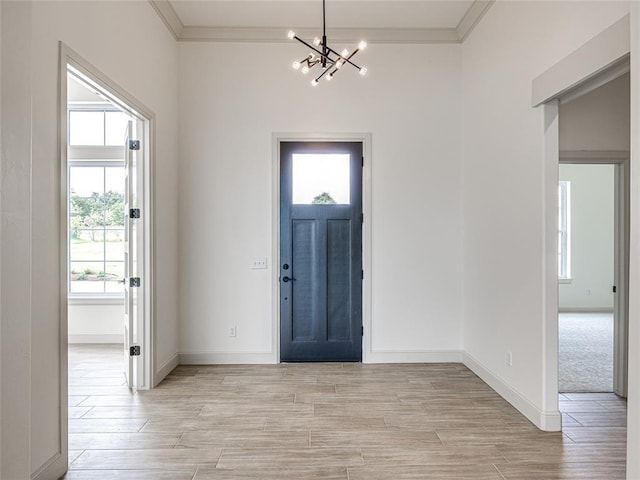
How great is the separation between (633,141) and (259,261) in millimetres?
3565

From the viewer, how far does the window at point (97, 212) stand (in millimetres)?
5609

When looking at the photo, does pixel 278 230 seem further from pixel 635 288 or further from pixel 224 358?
pixel 635 288

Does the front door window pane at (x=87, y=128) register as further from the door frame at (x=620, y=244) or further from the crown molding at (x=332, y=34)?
the door frame at (x=620, y=244)

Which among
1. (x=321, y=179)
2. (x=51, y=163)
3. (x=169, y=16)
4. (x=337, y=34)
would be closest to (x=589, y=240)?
(x=321, y=179)

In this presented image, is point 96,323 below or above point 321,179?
below

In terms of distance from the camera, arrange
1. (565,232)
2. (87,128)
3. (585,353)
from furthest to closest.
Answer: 1. (565,232)
2. (87,128)
3. (585,353)

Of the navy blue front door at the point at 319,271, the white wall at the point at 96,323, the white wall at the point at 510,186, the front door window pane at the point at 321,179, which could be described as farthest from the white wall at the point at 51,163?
the white wall at the point at 510,186

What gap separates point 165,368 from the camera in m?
4.11

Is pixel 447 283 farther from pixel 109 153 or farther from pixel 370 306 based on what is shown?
pixel 109 153

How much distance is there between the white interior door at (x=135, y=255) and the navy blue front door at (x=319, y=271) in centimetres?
148

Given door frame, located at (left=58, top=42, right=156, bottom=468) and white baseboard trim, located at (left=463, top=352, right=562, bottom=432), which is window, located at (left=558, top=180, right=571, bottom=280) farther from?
door frame, located at (left=58, top=42, right=156, bottom=468)

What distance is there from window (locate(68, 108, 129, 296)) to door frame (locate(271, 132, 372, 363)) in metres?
2.54

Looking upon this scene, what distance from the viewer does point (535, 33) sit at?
10.0 feet

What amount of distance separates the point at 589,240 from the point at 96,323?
9.40m
